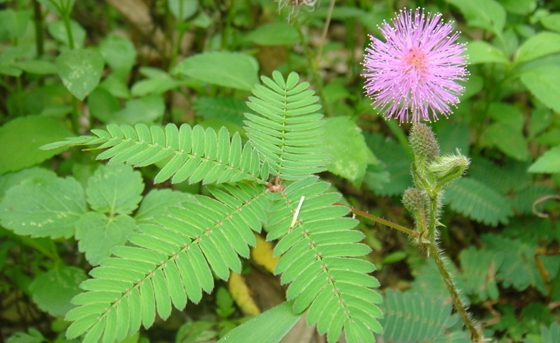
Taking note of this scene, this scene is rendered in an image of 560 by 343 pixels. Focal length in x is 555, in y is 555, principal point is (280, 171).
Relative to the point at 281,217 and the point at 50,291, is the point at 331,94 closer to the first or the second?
the point at 281,217

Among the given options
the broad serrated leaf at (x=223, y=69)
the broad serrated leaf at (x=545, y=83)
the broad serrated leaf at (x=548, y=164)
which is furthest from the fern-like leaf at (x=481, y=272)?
the broad serrated leaf at (x=223, y=69)

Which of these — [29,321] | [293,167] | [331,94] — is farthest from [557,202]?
[29,321]

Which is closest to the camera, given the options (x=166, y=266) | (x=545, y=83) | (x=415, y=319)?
(x=166, y=266)

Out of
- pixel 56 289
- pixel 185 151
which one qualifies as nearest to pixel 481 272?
pixel 185 151

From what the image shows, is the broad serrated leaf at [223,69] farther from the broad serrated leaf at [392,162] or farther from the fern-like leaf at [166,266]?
the fern-like leaf at [166,266]

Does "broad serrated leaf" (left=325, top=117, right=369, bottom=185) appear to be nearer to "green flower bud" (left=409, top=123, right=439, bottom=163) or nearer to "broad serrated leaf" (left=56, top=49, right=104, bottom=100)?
"green flower bud" (left=409, top=123, right=439, bottom=163)

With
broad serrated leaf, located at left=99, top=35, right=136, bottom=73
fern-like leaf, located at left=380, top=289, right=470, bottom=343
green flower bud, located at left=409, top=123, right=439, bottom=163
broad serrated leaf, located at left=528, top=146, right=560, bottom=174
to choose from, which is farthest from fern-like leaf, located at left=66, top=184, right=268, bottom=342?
broad serrated leaf, located at left=99, top=35, right=136, bottom=73

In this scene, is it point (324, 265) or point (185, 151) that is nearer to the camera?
point (324, 265)

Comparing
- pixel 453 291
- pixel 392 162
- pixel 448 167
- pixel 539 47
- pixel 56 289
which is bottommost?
pixel 56 289

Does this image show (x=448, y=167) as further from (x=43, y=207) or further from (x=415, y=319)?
(x=43, y=207)
